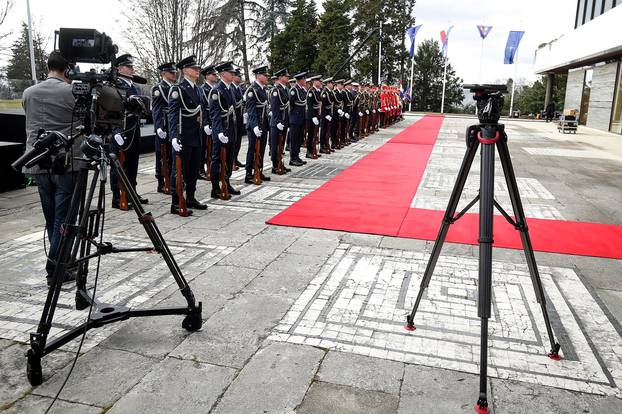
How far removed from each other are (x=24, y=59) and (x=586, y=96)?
37773 millimetres

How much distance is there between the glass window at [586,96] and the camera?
27281 millimetres

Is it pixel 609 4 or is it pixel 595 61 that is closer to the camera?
pixel 609 4

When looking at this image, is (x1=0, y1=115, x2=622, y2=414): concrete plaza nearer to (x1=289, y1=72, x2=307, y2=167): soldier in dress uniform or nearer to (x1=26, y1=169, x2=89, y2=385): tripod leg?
(x1=26, y1=169, x2=89, y2=385): tripod leg

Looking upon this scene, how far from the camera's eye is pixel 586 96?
28.1 meters

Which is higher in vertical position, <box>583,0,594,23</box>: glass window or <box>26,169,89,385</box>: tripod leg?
<box>583,0,594,23</box>: glass window

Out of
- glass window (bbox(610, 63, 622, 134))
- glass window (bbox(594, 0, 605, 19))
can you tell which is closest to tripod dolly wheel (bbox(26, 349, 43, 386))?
glass window (bbox(610, 63, 622, 134))

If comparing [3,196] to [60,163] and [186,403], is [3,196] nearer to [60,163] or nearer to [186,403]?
[60,163]

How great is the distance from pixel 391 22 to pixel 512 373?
153ft

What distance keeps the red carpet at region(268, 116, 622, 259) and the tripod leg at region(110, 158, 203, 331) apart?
2936mm

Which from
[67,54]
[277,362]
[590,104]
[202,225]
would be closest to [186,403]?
[277,362]

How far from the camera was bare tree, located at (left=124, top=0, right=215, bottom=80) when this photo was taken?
827 inches

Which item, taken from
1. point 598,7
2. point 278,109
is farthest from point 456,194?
point 598,7

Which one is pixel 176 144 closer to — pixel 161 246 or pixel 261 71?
pixel 261 71

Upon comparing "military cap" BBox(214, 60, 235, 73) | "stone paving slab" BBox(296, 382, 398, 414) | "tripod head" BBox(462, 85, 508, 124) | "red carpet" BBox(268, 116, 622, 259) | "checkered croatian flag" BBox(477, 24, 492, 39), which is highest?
"checkered croatian flag" BBox(477, 24, 492, 39)
